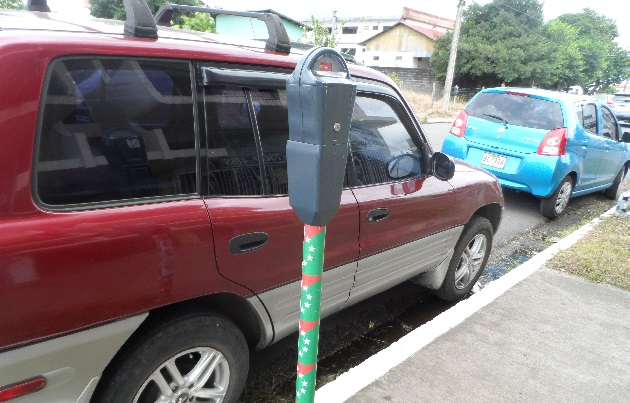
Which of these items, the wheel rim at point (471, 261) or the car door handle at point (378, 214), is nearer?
the car door handle at point (378, 214)

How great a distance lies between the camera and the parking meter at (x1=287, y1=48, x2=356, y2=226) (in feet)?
4.54

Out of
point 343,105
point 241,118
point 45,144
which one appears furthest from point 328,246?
point 45,144

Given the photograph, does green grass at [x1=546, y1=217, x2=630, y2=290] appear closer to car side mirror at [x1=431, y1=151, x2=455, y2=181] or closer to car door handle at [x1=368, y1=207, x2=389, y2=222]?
car side mirror at [x1=431, y1=151, x2=455, y2=181]

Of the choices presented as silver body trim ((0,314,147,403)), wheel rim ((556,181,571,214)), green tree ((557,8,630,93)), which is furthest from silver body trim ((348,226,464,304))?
green tree ((557,8,630,93))

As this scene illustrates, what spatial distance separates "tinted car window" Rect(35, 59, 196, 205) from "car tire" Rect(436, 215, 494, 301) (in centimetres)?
235

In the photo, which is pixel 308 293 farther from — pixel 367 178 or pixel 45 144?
pixel 367 178

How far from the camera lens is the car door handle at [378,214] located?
8.77 ft

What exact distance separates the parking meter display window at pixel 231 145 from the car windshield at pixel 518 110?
4944mm

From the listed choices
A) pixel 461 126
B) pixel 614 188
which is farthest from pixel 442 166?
pixel 614 188

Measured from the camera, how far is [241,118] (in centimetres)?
216

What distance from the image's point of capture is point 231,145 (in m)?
2.12

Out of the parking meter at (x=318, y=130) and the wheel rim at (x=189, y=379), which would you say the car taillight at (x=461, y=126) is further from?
the parking meter at (x=318, y=130)

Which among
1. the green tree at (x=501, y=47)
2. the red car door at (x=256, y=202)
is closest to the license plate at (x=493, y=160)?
the red car door at (x=256, y=202)

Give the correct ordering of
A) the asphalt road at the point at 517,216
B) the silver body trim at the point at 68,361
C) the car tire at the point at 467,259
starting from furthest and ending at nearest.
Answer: the asphalt road at the point at 517,216
the car tire at the point at 467,259
the silver body trim at the point at 68,361
